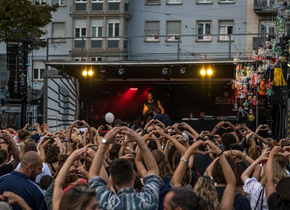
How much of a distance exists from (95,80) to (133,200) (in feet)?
60.3

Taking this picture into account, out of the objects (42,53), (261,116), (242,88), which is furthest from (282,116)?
(42,53)

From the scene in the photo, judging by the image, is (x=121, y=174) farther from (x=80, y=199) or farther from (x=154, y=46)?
(x=154, y=46)

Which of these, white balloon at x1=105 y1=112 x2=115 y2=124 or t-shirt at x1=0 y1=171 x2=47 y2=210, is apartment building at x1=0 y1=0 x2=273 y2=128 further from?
t-shirt at x1=0 y1=171 x2=47 y2=210

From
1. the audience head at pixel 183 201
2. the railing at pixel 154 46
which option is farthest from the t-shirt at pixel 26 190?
the railing at pixel 154 46

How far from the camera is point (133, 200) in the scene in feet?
9.46

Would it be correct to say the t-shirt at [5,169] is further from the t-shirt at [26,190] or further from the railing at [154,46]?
the railing at [154,46]

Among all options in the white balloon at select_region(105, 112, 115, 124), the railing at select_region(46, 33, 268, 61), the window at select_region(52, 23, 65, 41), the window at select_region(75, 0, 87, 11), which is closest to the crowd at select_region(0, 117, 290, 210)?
the white balloon at select_region(105, 112, 115, 124)

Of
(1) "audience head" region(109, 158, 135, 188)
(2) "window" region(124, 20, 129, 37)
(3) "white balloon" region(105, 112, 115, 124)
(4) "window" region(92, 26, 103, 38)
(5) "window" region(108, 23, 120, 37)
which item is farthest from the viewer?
(4) "window" region(92, 26, 103, 38)

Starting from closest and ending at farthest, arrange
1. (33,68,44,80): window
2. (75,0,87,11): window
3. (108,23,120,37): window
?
1. (108,23,120,37): window
2. (75,0,87,11): window
3. (33,68,44,80): window

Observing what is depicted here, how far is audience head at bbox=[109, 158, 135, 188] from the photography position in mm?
3000

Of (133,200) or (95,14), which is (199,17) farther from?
(133,200)

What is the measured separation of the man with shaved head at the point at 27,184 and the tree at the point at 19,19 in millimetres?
18419

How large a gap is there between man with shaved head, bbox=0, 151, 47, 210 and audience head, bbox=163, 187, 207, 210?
1498 mm

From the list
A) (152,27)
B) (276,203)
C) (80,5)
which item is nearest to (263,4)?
(152,27)
